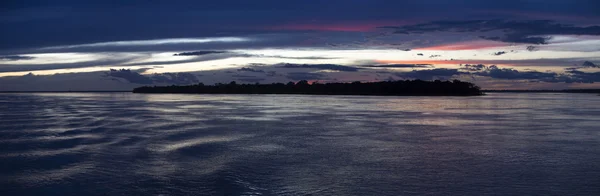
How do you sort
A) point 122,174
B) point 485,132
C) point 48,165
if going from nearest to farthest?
1. point 122,174
2. point 48,165
3. point 485,132

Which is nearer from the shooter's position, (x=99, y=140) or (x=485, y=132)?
(x=99, y=140)

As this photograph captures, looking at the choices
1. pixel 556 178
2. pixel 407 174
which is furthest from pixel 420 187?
pixel 556 178

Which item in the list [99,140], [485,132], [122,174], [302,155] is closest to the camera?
[122,174]

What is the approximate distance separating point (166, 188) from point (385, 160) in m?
5.29

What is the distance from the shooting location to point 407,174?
1037 centimetres

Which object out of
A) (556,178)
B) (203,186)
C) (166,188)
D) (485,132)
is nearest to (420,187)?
(556,178)

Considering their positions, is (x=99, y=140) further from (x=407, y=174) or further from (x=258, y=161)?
(x=407, y=174)

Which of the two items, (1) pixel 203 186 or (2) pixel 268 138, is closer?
(1) pixel 203 186

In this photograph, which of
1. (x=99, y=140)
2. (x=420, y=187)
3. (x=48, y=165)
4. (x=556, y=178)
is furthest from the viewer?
(x=99, y=140)

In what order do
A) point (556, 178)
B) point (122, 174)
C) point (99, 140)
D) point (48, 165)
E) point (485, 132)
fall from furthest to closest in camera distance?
point (485, 132) → point (99, 140) → point (48, 165) → point (122, 174) → point (556, 178)

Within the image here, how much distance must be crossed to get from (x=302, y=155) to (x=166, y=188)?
4.73m

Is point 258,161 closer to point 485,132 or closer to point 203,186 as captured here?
point 203,186

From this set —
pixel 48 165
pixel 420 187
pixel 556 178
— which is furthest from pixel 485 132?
pixel 48 165

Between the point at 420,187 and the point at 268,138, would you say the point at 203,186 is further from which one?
Result: the point at 268,138
